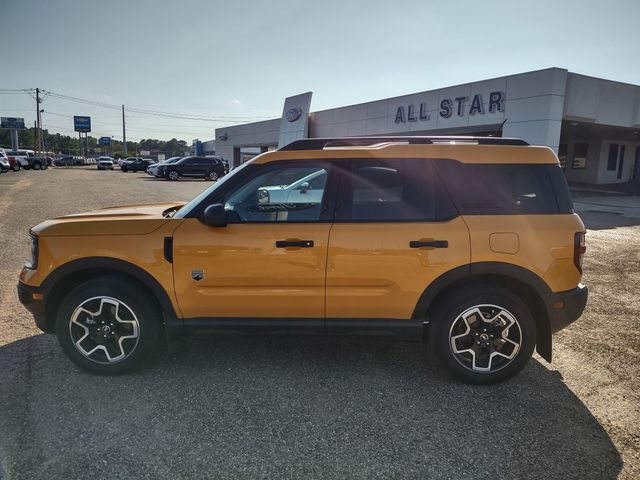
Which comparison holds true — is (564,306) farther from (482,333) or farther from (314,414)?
(314,414)

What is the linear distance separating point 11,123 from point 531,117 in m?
88.8

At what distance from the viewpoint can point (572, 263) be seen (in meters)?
3.50

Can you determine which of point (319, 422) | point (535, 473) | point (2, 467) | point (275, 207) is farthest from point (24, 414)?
point (535, 473)

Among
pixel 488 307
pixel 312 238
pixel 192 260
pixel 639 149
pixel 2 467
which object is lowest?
pixel 2 467

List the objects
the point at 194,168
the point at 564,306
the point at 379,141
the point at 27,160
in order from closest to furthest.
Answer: the point at 564,306 < the point at 379,141 < the point at 194,168 < the point at 27,160

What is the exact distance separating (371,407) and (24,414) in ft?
7.81

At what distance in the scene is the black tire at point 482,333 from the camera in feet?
11.6

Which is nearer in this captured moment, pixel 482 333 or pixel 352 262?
pixel 352 262

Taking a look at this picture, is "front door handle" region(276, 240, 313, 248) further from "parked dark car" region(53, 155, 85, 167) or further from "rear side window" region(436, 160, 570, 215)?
"parked dark car" region(53, 155, 85, 167)

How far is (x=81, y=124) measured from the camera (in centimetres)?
8912

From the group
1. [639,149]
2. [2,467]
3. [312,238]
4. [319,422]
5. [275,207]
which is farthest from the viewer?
[639,149]

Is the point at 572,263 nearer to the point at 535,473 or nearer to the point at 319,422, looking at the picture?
the point at 535,473

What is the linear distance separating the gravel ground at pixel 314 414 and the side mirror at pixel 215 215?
1262 millimetres

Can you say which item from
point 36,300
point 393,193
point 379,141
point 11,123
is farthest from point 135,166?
point 393,193
